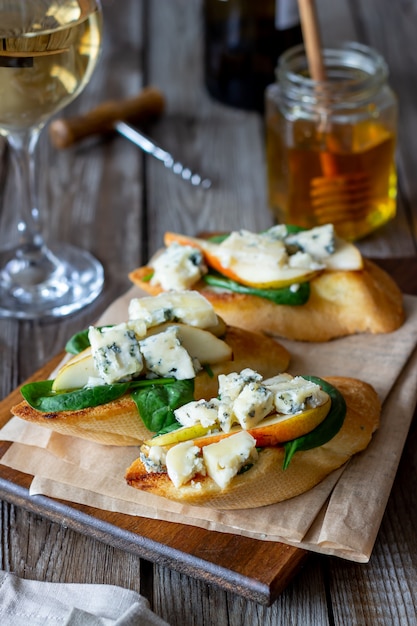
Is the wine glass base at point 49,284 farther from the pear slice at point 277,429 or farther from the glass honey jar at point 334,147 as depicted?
the pear slice at point 277,429

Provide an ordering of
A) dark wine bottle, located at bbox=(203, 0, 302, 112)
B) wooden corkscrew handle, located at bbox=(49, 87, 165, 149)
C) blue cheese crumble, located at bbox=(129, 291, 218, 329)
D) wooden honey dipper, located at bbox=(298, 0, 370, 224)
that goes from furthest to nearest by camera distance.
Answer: wooden corkscrew handle, located at bbox=(49, 87, 165, 149) → dark wine bottle, located at bbox=(203, 0, 302, 112) → wooden honey dipper, located at bbox=(298, 0, 370, 224) → blue cheese crumble, located at bbox=(129, 291, 218, 329)

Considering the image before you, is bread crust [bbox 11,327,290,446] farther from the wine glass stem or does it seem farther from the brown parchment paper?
the wine glass stem

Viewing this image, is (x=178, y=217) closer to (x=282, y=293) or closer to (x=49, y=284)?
(x=49, y=284)

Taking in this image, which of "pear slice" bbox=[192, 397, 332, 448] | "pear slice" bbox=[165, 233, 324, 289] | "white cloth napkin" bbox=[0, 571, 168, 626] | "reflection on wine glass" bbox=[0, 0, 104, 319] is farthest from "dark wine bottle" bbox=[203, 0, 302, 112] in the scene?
"white cloth napkin" bbox=[0, 571, 168, 626]

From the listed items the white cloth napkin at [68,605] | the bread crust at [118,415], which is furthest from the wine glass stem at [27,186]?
the white cloth napkin at [68,605]

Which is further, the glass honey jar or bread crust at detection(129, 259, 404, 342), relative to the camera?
the glass honey jar

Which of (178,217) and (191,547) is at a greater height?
(191,547)

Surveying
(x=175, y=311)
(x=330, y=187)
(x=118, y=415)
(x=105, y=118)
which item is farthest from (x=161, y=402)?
(x=105, y=118)
